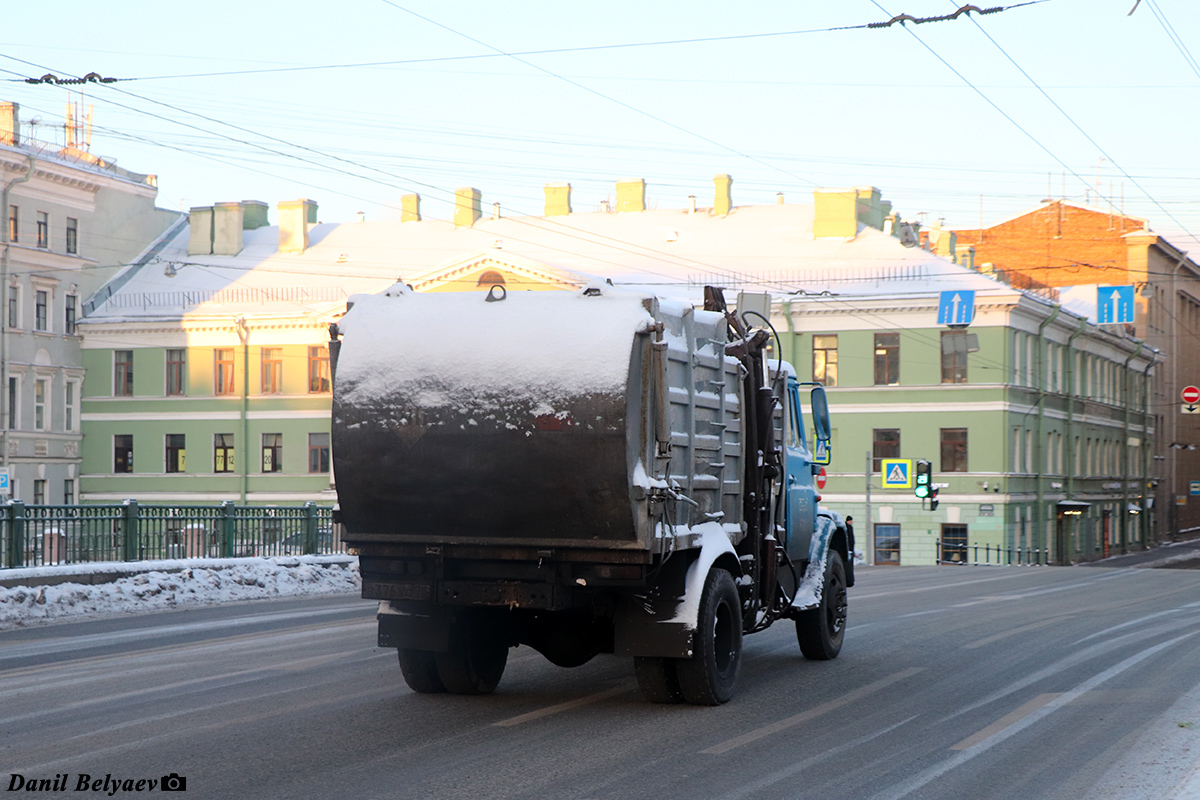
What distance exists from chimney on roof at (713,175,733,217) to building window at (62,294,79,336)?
26.8 meters

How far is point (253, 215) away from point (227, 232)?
3522 mm

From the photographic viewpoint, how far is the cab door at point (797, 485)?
1252cm

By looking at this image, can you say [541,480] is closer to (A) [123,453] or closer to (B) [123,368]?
(B) [123,368]

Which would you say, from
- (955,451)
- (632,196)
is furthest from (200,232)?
(955,451)

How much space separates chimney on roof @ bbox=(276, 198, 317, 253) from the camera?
6694 cm

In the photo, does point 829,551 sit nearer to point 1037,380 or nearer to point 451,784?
point 451,784

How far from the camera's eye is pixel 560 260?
64188 millimetres

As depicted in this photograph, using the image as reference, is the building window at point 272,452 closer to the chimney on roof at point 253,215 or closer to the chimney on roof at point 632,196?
the chimney on roof at point 253,215

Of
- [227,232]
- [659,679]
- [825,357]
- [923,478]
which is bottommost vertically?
[659,679]

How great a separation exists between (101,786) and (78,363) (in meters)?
59.0

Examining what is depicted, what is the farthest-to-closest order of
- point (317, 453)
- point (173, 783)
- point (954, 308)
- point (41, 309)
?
point (317, 453) < point (41, 309) < point (954, 308) < point (173, 783)

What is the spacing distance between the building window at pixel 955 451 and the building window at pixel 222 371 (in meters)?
28.7

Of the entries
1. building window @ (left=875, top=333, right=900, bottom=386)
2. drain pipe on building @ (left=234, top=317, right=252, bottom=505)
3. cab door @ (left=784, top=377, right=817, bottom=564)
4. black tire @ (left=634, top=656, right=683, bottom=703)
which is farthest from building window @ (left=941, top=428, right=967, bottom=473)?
black tire @ (left=634, top=656, right=683, bottom=703)

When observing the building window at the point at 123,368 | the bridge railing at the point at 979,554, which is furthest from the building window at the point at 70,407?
the bridge railing at the point at 979,554
